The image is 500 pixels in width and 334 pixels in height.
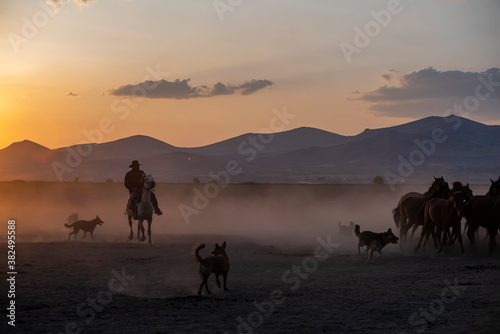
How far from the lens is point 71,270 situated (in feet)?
60.0

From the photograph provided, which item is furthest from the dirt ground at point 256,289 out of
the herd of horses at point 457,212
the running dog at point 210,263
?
the herd of horses at point 457,212

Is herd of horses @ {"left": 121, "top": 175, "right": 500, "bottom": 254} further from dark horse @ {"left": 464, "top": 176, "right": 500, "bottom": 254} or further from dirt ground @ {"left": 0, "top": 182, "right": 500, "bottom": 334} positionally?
dirt ground @ {"left": 0, "top": 182, "right": 500, "bottom": 334}

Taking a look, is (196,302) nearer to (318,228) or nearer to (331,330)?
(331,330)

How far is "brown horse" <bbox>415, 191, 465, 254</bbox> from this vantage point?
69.0 feet

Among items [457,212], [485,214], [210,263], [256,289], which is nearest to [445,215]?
[457,212]

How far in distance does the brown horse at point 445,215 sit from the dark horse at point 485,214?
23.5 inches

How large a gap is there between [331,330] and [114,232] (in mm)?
22820

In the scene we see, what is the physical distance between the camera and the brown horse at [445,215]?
21.0 meters

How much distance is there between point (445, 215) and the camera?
21688mm

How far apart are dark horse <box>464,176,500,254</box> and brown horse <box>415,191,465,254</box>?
1.96 ft

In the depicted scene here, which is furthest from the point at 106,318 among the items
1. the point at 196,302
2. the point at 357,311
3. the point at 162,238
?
the point at 162,238

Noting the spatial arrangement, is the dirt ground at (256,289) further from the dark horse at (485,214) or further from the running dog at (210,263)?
the dark horse at (485,214)

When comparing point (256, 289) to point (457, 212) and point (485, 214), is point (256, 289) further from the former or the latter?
point (485, 214)

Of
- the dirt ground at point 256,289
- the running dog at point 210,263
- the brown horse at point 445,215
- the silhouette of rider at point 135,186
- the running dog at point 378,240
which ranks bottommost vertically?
the dirt ground at point 256,289
